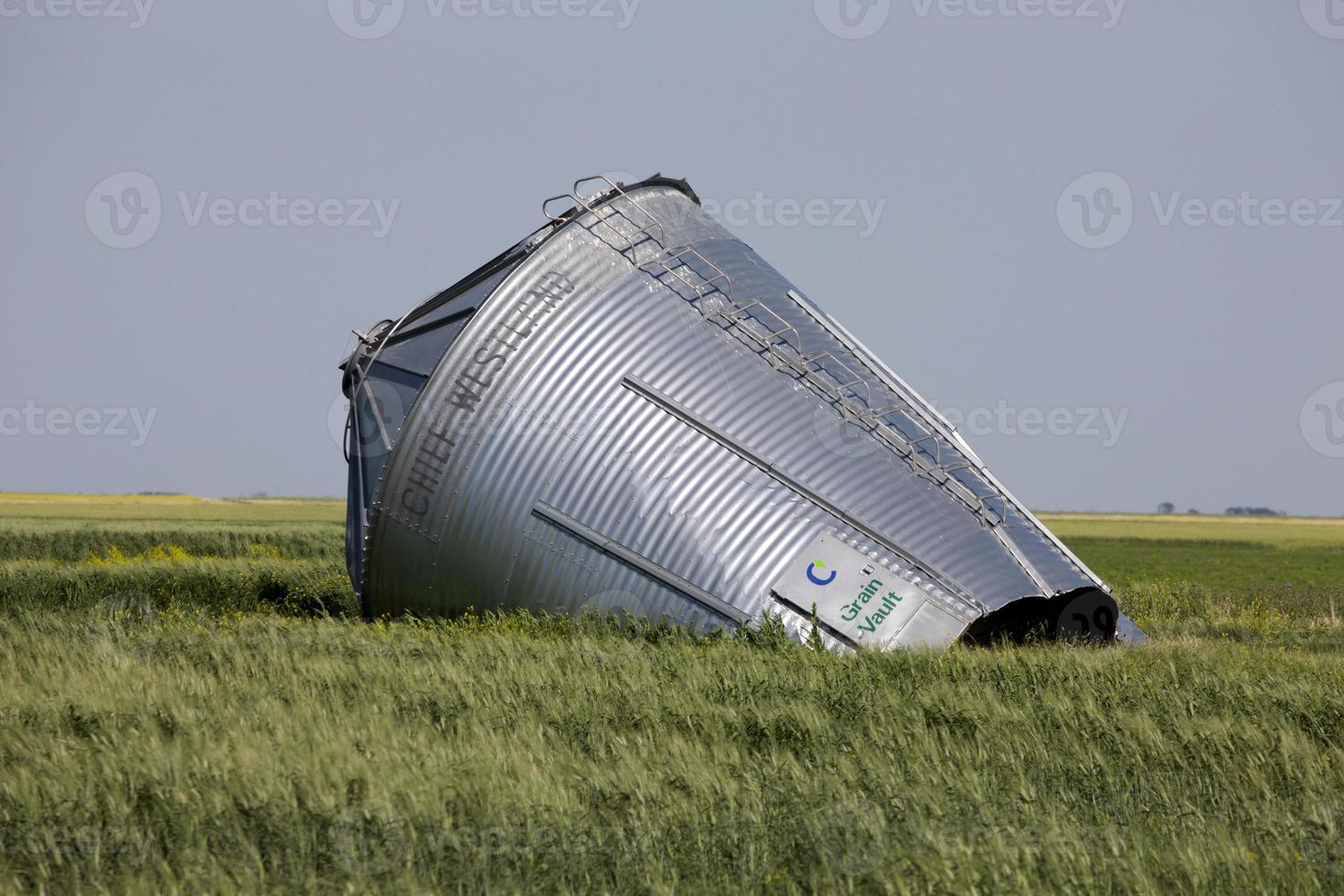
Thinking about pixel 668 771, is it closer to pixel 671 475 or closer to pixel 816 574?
pixel 816 574

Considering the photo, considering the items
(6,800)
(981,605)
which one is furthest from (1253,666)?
(6,800)

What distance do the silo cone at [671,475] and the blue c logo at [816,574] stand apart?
0.10ft

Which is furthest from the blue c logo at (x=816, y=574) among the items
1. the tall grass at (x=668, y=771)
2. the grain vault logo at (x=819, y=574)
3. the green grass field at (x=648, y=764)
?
the tall grass at (x=668, y=771)

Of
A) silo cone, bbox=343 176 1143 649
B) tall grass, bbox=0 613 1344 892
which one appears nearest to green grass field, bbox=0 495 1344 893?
tall grass, bbox=0 613 1344 892

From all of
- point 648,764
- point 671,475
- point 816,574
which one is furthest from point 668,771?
point 671,475

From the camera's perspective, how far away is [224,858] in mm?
6668

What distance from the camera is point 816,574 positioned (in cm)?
1338

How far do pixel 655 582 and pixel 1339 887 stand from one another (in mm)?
8262

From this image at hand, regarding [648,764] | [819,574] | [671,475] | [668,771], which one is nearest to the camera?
[668,771]

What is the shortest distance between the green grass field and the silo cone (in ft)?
2.43

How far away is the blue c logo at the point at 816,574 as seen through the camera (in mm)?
13344

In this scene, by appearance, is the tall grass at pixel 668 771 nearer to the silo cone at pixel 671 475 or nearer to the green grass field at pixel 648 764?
the green grass field at pixel 648 764

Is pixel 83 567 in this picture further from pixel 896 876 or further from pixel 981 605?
pixel 896 876

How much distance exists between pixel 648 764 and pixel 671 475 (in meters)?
6.00
